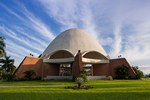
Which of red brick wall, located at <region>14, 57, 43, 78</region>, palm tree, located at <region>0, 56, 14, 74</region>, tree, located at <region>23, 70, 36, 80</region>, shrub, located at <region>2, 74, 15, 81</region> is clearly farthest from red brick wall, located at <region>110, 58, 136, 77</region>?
palm tree, located at <region>0, 56, 14, 74</region>

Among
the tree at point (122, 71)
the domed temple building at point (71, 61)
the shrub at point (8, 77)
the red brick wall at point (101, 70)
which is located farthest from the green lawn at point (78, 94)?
the red brick wall at point (101, 70)

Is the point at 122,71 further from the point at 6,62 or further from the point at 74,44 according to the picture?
the point at 6,62

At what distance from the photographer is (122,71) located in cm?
2489

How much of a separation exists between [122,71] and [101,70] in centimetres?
630

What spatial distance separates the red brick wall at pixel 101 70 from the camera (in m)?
28.7

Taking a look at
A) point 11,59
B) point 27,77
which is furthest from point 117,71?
point 11,59

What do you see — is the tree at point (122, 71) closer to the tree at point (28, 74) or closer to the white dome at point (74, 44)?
the white dome at point (74, 44)

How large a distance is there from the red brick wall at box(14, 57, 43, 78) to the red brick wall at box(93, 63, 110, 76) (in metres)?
15.9

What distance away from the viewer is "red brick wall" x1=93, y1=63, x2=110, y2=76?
94.2 ft

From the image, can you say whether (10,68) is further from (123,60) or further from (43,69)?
(123,60)

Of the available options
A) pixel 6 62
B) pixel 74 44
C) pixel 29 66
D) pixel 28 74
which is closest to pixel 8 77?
pixel 28 74

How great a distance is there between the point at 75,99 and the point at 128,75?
2316cm

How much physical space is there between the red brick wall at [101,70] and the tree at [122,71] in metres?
3.20

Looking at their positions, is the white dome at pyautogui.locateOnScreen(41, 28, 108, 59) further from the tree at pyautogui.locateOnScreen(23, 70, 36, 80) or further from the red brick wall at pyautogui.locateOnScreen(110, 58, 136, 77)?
the tree at pyautogui.locateOnScreen(23, 70, 36, 80)
